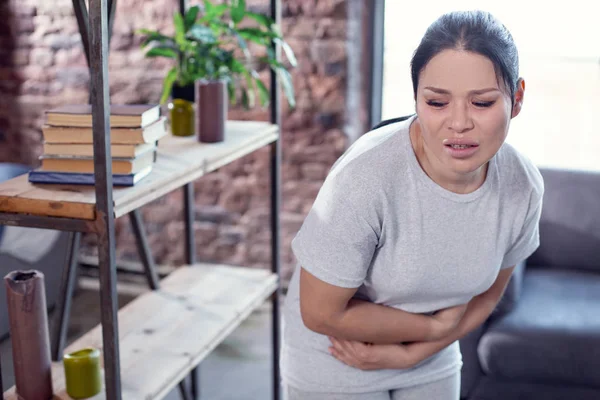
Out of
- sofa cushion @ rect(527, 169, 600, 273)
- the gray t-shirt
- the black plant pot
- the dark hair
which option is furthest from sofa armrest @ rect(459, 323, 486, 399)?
the dark hair

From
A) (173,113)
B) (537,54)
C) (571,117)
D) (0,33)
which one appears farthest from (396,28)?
(0,33)

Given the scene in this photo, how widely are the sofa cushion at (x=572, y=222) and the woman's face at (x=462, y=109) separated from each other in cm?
177

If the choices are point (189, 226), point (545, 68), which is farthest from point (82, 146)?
point (545, 68)

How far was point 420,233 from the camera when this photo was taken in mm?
1306

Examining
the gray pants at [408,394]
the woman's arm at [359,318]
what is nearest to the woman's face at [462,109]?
the woman's arm at [359,318]

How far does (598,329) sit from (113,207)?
1.66 metres

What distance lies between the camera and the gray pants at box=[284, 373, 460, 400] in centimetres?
145

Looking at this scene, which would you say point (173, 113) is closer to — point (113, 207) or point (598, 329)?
point (113, 207)

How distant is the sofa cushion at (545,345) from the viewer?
238 centimetres

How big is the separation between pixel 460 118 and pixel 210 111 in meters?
1.04

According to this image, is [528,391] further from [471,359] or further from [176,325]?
[176,325]

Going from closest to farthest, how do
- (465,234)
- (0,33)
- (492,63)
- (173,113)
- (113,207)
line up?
(492,63) < (465,234) < (113,207) < (173,113) < (0,33)

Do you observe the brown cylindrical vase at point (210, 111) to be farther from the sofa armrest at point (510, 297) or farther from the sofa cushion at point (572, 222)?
the sofa cushion at point (572, 222)

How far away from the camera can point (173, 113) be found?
220 centimetres
